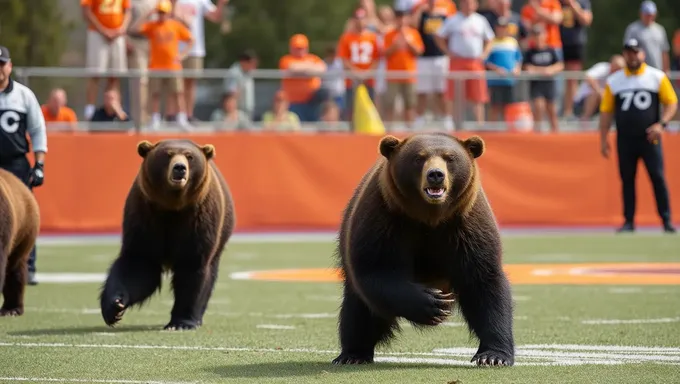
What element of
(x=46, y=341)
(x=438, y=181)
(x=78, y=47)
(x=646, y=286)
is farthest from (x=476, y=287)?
(x=78, y=47)

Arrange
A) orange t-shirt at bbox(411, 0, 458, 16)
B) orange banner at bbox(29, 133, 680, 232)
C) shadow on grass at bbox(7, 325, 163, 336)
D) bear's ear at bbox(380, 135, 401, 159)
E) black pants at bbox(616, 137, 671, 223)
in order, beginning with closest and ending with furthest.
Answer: bear's ear at bbox(380, 135, 401, 159) < shadow on grass at bbox(7, 325, 163, 336) < black pants at bbox(616, 137, 671, 223) < orange banner at bbox(29, 133, 680, 232) < orange t-shirt at bbox(411, 0, 458, 16)

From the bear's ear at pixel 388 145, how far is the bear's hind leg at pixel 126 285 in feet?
10.1

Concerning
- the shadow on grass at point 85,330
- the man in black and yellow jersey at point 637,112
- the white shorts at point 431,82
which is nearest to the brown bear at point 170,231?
Answer: the shadow on grass at point 85,330

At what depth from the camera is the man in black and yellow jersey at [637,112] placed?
61.7ft

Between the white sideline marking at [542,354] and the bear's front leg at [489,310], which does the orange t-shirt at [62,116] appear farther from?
the bear's front leg at [489,310]

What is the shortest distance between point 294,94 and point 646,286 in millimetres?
8422

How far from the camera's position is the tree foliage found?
33.1m

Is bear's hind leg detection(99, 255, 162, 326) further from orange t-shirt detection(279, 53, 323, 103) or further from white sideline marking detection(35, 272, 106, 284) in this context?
orange t-shirt detection(279, 53, 323, 103)

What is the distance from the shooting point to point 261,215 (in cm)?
2266

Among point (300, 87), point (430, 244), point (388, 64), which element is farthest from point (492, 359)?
point (388, 64)

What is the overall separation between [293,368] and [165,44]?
13.6m

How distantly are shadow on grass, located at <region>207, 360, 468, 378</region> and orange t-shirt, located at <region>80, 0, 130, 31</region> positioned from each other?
1295 centimetres

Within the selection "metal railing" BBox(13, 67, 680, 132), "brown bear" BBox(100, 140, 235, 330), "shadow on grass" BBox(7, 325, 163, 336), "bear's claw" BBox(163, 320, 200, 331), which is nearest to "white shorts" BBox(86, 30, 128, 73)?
"metal railing" BBox(13, 67, 680, 132)

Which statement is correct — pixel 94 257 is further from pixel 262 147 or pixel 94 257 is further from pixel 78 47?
pixel 78 47
